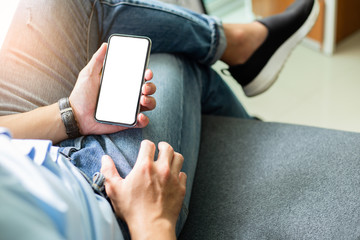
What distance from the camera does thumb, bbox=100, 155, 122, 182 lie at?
20.7 inches

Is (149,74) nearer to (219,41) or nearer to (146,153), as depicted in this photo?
(146,153)

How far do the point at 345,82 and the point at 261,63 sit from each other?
1.38ft

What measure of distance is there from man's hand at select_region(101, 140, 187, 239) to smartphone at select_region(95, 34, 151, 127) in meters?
0.09

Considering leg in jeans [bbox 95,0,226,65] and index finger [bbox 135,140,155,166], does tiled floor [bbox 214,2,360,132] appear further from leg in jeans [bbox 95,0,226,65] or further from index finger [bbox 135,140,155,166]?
index finger [bbox 135,140,155,166]

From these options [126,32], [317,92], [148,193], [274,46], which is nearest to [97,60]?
[126,32]

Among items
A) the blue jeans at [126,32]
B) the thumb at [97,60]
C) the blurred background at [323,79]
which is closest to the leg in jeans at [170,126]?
the blue jeans at [126,32]

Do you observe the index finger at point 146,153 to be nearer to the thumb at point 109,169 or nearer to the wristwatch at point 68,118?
the thumb at point 109,169

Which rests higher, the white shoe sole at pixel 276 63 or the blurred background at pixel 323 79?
the white shoe sole at pixel 276 63

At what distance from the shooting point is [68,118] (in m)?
0.62

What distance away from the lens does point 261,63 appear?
0.95m

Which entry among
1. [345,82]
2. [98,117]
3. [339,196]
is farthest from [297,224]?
[345,82]

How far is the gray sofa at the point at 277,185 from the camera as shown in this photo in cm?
55

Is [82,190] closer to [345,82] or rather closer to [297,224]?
[297,224]

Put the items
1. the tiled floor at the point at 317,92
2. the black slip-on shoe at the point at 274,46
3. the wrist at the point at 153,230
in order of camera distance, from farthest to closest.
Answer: the tiled floor at the point at 317,92 < the black slip-on shoe at the point at 274,46 < the wrist at the point at 153,230
